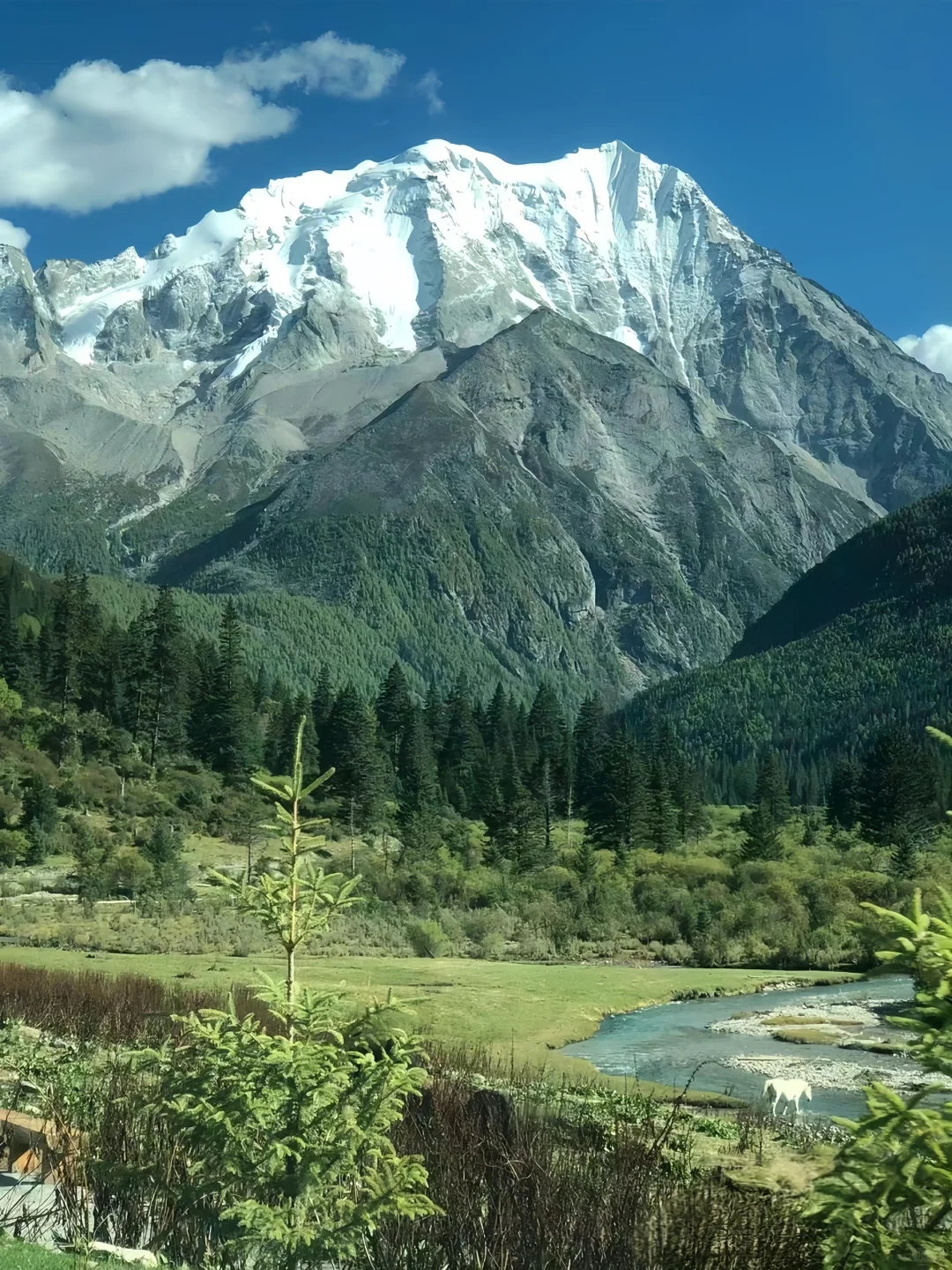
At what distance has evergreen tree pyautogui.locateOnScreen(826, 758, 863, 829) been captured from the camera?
98.8 m

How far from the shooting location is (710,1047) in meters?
32.3

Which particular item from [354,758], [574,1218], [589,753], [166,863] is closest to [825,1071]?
[574,1218]

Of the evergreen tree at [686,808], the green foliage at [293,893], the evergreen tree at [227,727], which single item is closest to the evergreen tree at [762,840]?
the evergreen tree at [686,808]

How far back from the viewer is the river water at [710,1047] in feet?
86.0

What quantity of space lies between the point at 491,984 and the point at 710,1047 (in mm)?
9538

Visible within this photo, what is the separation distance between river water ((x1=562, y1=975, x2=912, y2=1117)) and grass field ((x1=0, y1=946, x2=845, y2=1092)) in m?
0.95

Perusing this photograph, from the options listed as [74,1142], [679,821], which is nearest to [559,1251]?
[74,1142]

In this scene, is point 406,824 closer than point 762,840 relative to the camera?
No

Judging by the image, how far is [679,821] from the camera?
93062 millimetres

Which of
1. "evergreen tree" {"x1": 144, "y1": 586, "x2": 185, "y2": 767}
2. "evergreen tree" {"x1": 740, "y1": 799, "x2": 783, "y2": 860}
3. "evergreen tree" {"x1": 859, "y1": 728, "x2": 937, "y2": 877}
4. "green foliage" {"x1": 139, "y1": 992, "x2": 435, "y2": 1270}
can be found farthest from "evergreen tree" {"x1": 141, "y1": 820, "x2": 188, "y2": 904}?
"evergreen tree" {"x1": 859, "y1": 728, "x2": 937, "y2": 877}

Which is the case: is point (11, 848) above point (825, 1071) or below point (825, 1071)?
above

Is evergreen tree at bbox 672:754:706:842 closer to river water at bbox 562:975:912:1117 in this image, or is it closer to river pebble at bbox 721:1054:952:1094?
river water at bbox 562:975:912:1117

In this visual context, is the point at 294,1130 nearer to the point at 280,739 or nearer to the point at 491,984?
the point at 491,984

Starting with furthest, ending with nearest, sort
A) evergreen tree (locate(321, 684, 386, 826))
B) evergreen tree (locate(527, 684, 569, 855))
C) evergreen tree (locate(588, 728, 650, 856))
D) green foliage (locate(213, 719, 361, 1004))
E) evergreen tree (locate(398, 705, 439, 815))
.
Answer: evergreen tree (locate(527, 684, 569, 855))
evergreen tree (locate(398, 705, 439, 815))
evergreen tree (locate(321, 684, 386, 826))
evergreen tree (locate(588, 728, 650, 856))
green foliage (locate(213, 719, 361, 1004))
